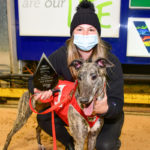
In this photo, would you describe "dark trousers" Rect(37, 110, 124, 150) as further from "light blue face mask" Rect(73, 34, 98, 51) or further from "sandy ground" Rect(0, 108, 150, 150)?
"light blue face mask" Rect(73, 34, 98, 51)

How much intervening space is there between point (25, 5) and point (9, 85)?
179 centimetres

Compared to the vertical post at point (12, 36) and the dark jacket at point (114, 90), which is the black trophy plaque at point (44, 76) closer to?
the dark jacket at point (114, 90)

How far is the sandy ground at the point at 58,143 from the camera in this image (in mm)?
3133

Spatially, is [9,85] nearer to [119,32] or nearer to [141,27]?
[119,32]

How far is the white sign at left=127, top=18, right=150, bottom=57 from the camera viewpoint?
411 centimetres

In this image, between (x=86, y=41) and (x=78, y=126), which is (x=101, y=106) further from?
(x=86, y=41)


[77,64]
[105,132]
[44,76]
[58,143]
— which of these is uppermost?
[77,64]

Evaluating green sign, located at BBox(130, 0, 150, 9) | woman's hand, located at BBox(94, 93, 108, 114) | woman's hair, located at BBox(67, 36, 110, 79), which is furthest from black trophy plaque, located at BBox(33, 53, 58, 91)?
green sign, located at BBox(130, 0, 150, 9)

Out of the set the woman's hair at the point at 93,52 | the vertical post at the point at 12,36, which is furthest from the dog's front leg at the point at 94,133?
the vertical post at the point at 12,36

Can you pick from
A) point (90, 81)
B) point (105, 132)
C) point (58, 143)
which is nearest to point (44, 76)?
point (90, 81)

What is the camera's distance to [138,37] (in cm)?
418

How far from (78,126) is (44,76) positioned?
584 mm

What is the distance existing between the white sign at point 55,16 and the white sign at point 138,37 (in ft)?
0.88

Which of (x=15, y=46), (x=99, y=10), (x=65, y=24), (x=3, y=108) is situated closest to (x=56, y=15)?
(x=65, y=24)
